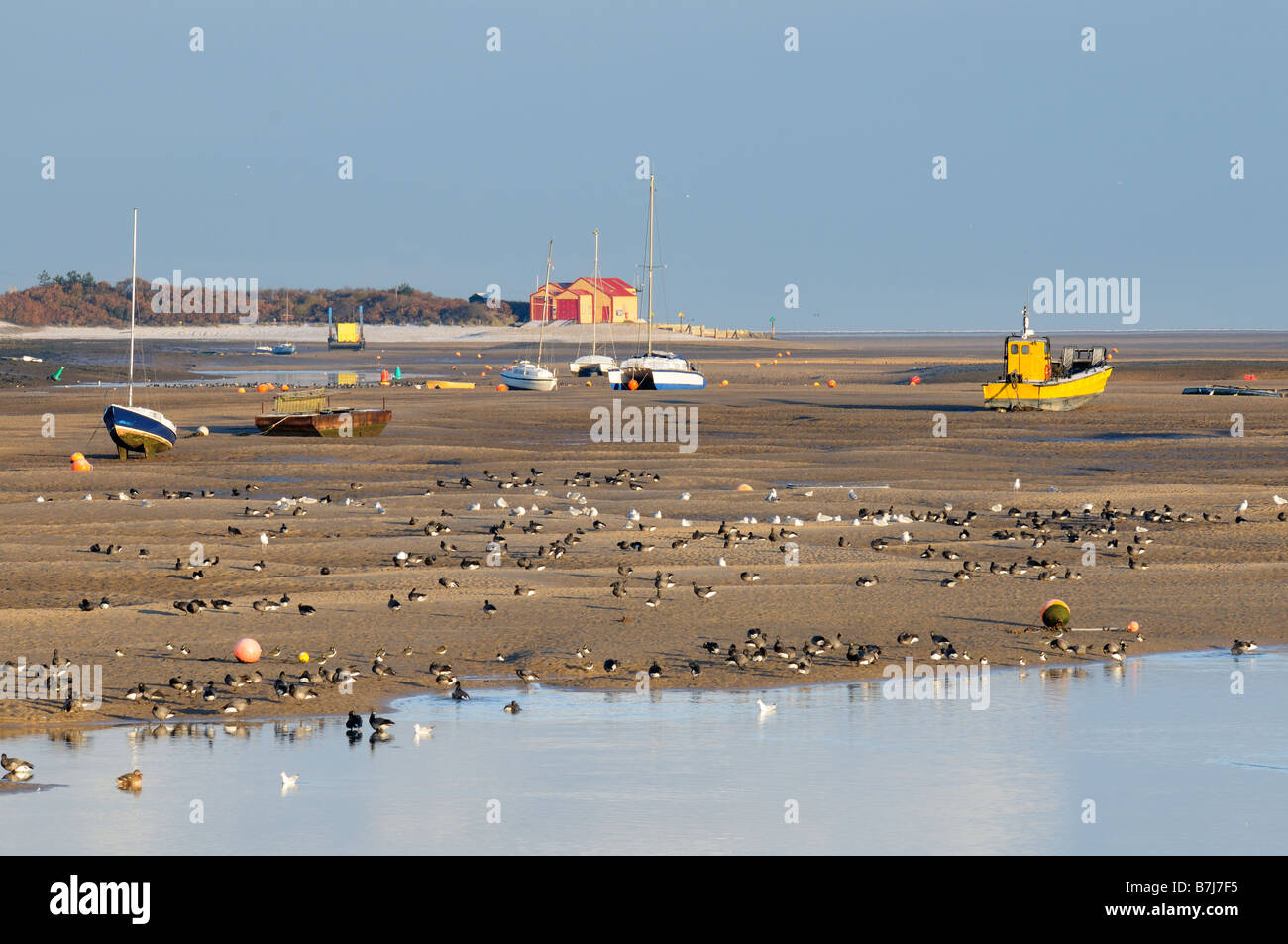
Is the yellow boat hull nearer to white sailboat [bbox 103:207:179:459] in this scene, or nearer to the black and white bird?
white sailboat [bbox 103:207:179:459]

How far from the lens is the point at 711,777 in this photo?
12.7 meters

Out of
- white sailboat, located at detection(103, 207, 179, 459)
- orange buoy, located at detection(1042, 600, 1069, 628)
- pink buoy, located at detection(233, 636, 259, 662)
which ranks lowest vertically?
pink buoy, located at detection(233, 636, 259, 662)

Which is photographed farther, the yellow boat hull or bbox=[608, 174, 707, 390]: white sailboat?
bbox=[608, 174, 707, 390]: white sailboat

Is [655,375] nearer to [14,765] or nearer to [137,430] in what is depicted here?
[137,430]

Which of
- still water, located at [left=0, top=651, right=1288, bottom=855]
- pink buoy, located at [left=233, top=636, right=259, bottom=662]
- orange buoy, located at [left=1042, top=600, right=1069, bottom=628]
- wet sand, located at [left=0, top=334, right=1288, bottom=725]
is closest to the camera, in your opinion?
still water, located at [left=0, top=651, right=1288, bottom=855]

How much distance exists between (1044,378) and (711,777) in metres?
45.3

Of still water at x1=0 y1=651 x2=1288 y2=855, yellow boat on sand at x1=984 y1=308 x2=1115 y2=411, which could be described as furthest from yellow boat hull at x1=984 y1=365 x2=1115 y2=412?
still water at x1=0 y1=651 x2=1288 y2=855

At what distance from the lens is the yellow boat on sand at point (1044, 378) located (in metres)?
53.5

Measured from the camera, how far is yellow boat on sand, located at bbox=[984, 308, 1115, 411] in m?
53.5

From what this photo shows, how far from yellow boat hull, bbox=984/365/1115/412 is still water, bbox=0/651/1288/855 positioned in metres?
38.4

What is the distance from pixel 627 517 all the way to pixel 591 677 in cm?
989

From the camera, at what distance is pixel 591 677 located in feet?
52.7
